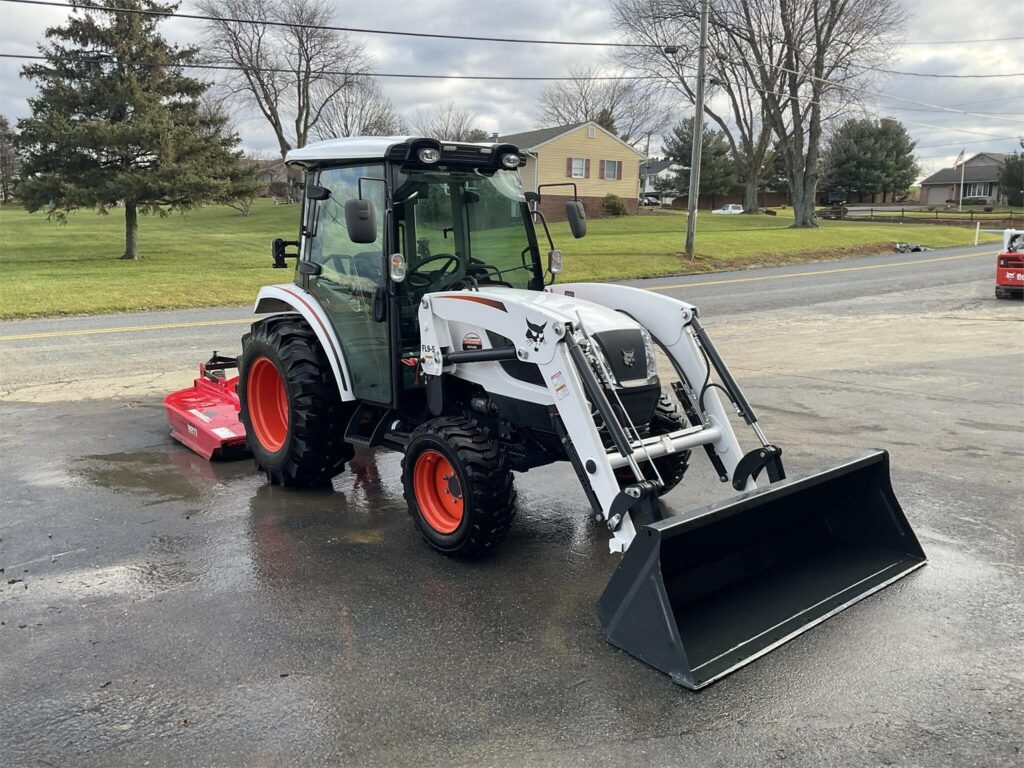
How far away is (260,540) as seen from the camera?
17.0ft

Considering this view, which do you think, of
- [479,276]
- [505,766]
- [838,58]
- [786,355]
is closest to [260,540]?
[479,276]

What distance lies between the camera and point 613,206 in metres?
49.2

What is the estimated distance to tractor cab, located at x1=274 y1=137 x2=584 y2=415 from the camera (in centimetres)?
526

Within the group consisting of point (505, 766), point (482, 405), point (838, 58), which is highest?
point (838, 58)

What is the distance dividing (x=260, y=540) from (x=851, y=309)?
14.9 metres

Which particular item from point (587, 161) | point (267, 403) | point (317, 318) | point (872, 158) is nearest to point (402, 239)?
point (317, 318)

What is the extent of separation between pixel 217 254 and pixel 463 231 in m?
26.4

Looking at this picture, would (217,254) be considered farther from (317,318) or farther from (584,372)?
(584,372)

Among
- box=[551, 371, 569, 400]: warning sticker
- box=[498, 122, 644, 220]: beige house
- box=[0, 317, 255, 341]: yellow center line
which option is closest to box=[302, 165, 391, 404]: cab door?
box=[551, 371, 569, 400]: warning sticker

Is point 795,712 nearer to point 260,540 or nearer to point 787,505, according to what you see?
point 787,505

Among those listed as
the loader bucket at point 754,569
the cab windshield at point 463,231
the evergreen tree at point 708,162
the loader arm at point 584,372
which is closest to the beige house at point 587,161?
the evergreen tree at point 708,162

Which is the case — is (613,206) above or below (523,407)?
above

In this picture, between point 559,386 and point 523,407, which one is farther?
point 523,407

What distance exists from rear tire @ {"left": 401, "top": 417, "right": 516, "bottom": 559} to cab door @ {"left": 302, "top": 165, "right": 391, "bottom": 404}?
2.06 ft
